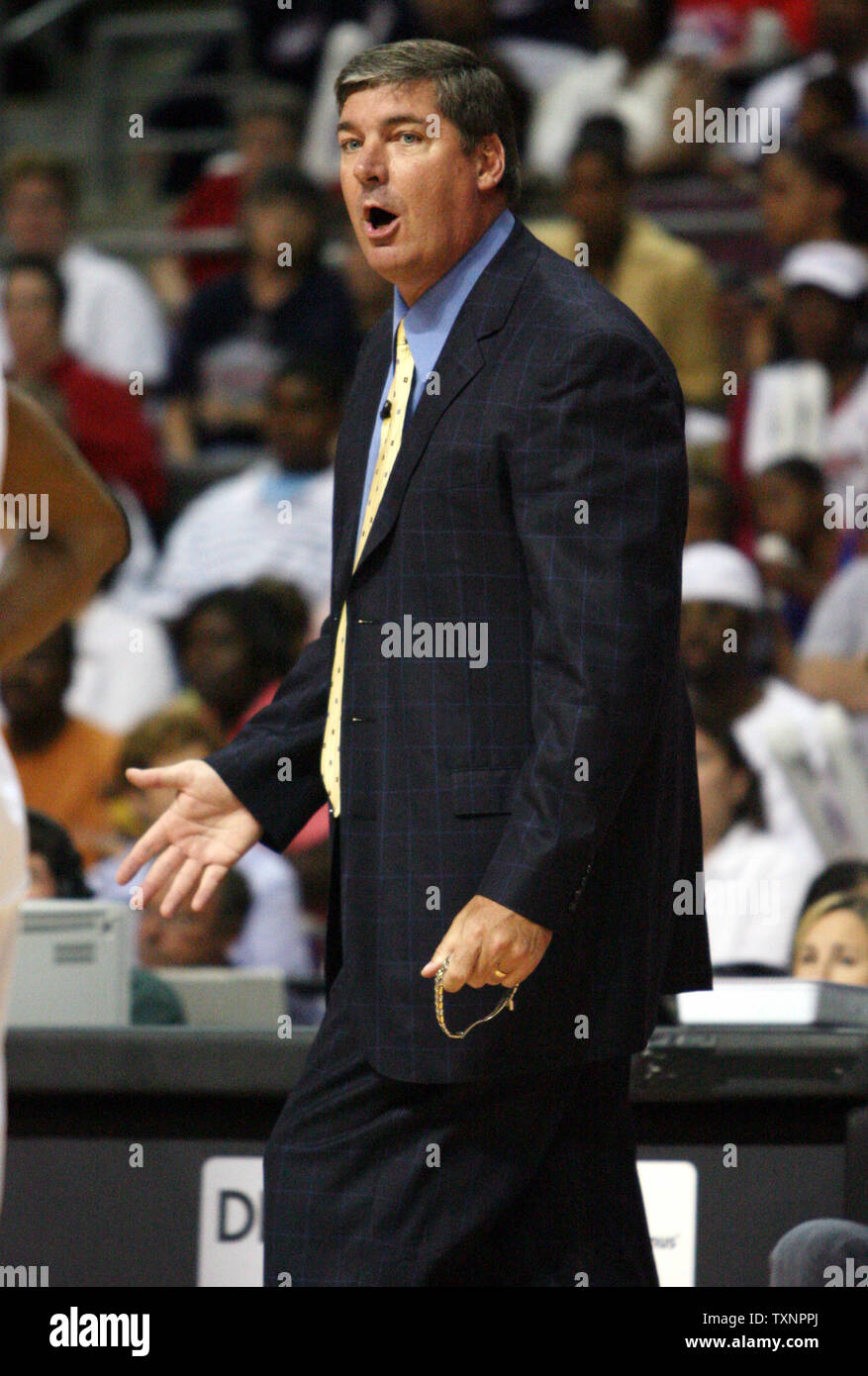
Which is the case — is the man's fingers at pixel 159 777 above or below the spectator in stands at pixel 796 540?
below

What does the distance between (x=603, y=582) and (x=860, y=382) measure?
4446mm

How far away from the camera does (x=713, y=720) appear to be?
5.09 m

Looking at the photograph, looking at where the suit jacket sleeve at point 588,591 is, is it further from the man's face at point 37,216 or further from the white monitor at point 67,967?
the man's face at point 37,216

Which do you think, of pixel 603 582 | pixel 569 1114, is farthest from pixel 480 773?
pixel 569 1114

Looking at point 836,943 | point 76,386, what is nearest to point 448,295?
point 836,943

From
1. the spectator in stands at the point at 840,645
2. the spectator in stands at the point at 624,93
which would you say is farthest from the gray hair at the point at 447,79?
the spectator in stands at the point at 624,93

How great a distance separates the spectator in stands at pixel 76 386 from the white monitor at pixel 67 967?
3908mm

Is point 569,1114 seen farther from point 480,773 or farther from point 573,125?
point 573,125

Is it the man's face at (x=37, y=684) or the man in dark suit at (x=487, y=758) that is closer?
the man in dark suit at (x=487, y=758)

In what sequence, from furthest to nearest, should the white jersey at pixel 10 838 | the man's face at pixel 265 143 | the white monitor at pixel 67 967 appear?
the man's face at pixel 265 143
the white monitor at pixel 67 967
the white jersey at pixel 10 838

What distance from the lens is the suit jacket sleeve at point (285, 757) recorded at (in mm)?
2553

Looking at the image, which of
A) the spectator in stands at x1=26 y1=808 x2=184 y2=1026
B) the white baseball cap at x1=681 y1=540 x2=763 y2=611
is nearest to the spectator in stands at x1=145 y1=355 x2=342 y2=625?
the white baseball cap at x1=681 y1=540 x2=763 y2=611

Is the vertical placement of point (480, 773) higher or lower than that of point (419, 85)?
lower

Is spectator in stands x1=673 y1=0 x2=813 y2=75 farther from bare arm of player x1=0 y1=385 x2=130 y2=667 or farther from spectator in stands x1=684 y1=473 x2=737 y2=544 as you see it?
bare arm of player x1=0 y1=385 x2=130 y2=667
